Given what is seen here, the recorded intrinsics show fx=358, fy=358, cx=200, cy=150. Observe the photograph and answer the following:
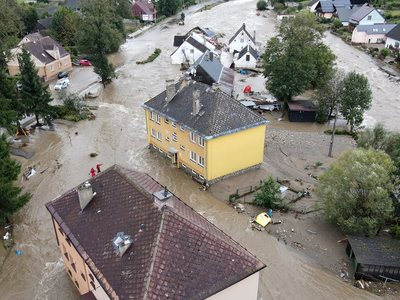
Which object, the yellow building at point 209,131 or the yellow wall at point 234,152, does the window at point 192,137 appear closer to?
the yellow building at point 209,131

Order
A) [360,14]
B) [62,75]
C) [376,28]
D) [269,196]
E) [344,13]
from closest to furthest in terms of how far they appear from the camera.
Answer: [269,196] < [62,75] < [376,28] < [360,14] < [344,13]

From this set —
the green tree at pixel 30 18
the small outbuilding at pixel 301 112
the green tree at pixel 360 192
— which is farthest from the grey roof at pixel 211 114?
the green tree at pixel 30 18

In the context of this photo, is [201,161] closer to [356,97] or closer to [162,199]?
[162,199]

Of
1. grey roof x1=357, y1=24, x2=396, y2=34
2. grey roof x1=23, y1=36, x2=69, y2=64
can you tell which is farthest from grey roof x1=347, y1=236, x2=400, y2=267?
grey roof x1=357, y1=24, x2=396, y2=34

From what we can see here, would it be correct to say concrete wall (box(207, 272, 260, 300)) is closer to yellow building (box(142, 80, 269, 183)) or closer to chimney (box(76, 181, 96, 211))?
chimney (box(76, 181, 96, 211))

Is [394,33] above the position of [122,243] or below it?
below

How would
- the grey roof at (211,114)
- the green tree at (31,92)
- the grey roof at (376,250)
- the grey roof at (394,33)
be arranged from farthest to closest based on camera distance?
1. the grey roof at (394,33)
2. the green tree at (31,92)
3. the grey roof at (211,114)
4. the grey roof at (376,250)

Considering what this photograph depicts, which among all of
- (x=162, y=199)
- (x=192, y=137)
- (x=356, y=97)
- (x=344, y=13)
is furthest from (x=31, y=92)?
(x=344, y=13)
